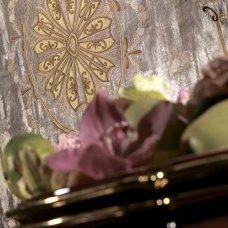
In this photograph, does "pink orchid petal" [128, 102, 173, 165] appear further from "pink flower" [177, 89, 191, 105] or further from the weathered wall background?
the weathered wall background

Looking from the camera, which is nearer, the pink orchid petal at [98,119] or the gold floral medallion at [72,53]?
the pink orchid petal at [98,119]

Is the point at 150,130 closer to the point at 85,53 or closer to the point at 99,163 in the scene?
the point at 99,163

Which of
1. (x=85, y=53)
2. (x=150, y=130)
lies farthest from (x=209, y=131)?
(x=85, y=53)

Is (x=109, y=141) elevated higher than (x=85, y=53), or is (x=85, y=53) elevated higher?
(x=85, y=53)

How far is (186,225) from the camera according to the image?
21cm

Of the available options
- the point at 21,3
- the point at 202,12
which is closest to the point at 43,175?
the point at 202,12

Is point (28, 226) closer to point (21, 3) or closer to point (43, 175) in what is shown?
point (43, 175)

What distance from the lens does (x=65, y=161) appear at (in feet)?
0.81

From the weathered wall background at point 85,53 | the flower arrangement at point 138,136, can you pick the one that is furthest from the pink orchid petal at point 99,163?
the weathered wall background at point 85,53

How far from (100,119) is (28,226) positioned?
51mm

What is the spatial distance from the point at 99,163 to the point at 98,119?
28 millimetres

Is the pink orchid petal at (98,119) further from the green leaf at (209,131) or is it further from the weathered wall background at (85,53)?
the weathered wall background at (85,53)

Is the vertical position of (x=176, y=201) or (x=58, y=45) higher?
(x=58, y=45)

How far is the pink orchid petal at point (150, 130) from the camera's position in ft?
0.77
